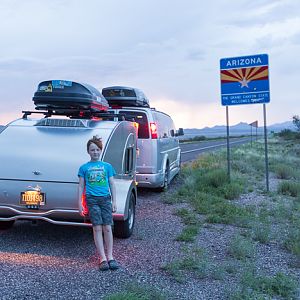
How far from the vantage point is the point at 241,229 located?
8.21 metres

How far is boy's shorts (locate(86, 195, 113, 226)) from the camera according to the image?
586 cm

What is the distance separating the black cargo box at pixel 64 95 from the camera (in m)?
7.75

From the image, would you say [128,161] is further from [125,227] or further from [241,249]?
[241,249]

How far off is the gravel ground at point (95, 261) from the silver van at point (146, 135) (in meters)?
2.37

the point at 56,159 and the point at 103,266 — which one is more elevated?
the point at 56,159

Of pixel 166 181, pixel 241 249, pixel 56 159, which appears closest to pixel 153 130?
pixel 166 181

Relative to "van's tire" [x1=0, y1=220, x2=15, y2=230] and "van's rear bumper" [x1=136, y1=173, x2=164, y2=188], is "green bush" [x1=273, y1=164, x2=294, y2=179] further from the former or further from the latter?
"van's tire" [x1=0, y1=220, x2=15, y2=230]

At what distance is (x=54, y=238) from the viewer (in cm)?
720

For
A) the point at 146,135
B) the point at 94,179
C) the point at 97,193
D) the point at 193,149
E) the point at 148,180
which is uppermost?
the point at 146,135

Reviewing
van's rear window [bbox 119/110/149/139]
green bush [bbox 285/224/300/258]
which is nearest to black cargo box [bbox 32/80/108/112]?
van's rear window [bbox 119/110/149/139]

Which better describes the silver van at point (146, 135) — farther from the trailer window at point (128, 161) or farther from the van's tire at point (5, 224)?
the van's tire at point (5, 224)

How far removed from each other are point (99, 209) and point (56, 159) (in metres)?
1.09

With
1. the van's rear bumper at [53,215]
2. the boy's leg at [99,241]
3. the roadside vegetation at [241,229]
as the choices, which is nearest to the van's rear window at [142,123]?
the roadside vegetation at [241,229]

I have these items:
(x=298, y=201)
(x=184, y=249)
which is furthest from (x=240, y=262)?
(x=298, y=201)
